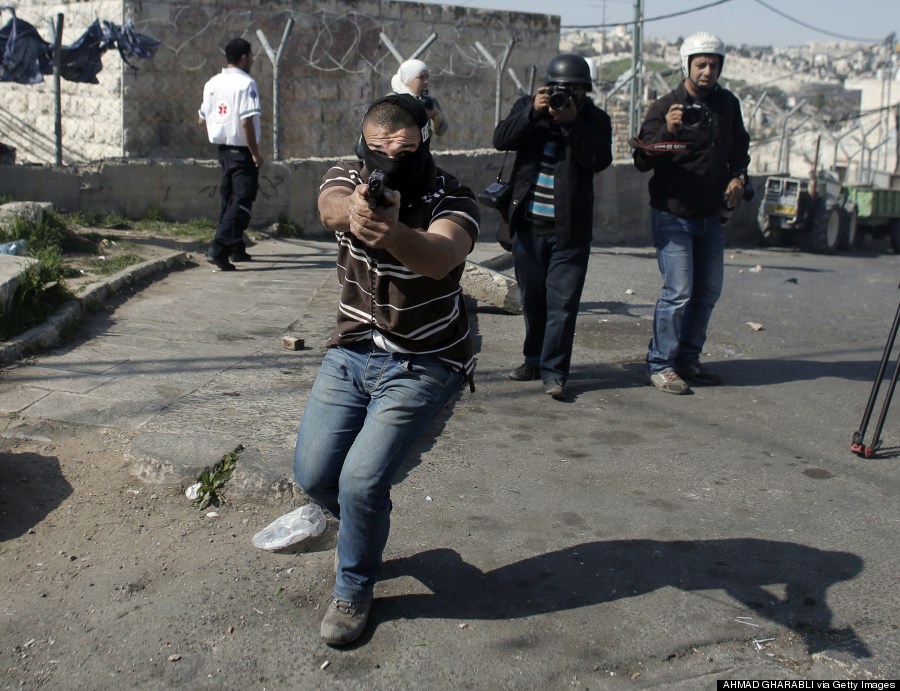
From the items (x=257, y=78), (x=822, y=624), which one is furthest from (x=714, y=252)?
(x=257, y=78)

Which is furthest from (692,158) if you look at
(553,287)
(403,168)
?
(403,168)

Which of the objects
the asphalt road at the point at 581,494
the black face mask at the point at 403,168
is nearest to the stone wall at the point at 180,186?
the asphalt road at the point at 581,494

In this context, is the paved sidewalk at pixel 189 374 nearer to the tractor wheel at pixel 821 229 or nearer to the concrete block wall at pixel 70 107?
the concrete block wall at pixel 70 107

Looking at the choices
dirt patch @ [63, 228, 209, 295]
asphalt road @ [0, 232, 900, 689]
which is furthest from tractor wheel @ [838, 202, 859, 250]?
dirt patch @ [63, 228, 209, 295]

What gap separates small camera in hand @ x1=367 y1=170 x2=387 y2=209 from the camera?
266 centimetres

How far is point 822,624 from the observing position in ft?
10.6

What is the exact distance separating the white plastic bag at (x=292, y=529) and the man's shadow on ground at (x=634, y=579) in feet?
1.12

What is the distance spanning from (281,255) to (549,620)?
697 centimetres

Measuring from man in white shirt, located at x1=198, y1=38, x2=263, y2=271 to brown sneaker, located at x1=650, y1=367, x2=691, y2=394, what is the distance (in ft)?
13.4

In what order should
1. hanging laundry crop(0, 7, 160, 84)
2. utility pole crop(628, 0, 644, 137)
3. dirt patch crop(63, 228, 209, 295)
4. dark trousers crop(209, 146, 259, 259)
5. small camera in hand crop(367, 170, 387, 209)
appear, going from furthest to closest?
utility pole crop(628, 0, 644, 137) < hanging laundry crop(0, 7, 160, 84) < dark trousers crop(209, 146, 259, 259) < dirt patch crop(63, 228, 209, 295) < small camera in hand crop(367, 170, 387, 209)

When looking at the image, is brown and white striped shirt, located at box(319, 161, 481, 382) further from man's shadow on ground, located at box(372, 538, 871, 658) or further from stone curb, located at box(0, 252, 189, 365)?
stone curb, located at box(0, 252, 189, 365)

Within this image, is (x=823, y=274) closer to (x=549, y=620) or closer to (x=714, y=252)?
(x=714, y=252)

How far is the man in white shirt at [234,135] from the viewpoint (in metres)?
8.32

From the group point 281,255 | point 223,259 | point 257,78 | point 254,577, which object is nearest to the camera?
point 254,577
